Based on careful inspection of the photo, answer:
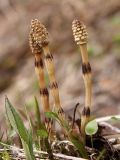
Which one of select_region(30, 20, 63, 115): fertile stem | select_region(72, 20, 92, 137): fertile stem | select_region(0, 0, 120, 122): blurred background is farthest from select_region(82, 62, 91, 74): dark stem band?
select_region(0, 0, 120, 122): blurred background

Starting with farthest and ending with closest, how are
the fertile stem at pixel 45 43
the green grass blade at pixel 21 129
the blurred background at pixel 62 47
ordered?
the blurred background at pixel 62 47
the fertile stem at pixel 45 43
the green grass blade at pixel 21 129

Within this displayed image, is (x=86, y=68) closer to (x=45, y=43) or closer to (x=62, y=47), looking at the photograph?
(x=45, y=43)

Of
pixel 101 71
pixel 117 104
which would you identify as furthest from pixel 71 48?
pixel 117 104

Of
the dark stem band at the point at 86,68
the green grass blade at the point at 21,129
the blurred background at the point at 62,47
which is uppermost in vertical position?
the blurred background at the point at 62,47

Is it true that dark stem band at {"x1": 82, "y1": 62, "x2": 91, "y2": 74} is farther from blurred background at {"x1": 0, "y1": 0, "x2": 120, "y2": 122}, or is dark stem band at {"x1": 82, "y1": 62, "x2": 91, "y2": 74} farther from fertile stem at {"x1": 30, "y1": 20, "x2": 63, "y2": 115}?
blurred background at {"x1": 0, "y1": 0, "x2": 120, "y2": 122}

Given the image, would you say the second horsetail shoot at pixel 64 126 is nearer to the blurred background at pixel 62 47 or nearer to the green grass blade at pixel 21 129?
the green grass blade at pixel 21 129

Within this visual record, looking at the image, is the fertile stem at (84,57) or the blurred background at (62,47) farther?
the blurred background at (62,47)

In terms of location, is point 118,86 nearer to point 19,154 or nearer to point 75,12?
point 75,12

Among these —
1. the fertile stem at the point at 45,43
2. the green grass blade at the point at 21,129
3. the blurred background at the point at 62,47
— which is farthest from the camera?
the blurred background at the point at 62,47

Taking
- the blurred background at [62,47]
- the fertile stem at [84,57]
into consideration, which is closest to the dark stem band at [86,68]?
the fertile stem at [84,57]
